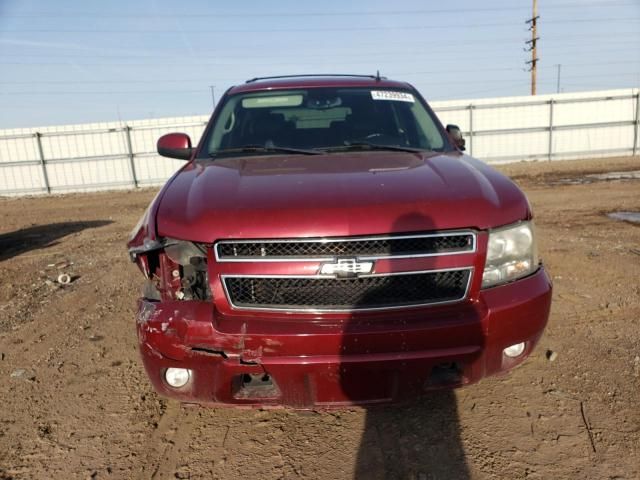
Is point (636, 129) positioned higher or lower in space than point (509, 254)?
lower

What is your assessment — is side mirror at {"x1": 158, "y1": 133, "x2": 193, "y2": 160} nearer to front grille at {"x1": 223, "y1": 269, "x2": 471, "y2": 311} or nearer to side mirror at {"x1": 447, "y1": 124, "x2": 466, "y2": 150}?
front grille at {"x1": 223, "y1": 269, "x2": 471, "y2": 311}

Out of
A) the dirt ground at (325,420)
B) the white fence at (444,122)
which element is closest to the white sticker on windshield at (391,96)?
the dirt ground at (325,420)

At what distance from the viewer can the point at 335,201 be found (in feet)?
6.89

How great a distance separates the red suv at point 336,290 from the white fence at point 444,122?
635 inches

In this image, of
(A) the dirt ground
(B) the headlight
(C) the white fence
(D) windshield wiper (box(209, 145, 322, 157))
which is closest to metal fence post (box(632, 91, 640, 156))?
(C) the white fence

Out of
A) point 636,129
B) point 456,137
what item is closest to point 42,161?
point 456,137

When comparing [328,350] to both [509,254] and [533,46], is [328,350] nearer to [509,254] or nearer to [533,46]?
[509,254]

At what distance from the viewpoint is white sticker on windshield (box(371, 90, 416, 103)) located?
3.67m

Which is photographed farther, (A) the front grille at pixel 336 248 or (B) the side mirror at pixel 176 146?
(B) the side mirror at pixel 176 146

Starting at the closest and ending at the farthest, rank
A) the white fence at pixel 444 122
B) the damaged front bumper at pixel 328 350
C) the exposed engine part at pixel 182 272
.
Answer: the damaged front bumper at pixel 328 350 < the exposed engine part at pixel 182 272 < the white fence at pixel 444 122

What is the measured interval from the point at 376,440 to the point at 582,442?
3.25ft

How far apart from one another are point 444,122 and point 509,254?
17.1m

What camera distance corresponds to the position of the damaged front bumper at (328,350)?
1967 mm

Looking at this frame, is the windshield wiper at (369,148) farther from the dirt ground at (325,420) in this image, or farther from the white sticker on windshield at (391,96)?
the dirt ground at (325,420)
